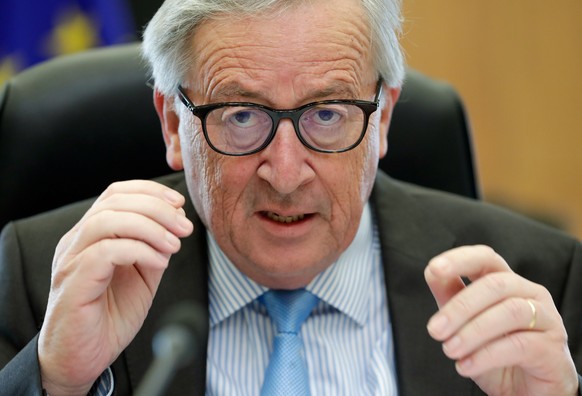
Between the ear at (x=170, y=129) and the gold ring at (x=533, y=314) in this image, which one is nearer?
the gold ring at (x=533, y=314)

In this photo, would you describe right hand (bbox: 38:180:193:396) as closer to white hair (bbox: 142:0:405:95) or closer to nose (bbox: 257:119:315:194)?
nose (bbox: 257:119:315:194)

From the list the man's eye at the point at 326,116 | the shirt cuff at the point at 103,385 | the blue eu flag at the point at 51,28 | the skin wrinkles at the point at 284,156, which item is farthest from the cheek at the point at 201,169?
the blue eu flag at the point at 51,28

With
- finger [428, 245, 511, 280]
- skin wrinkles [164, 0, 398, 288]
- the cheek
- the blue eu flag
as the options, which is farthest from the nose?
the blue eu flag

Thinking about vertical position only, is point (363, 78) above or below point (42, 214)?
above

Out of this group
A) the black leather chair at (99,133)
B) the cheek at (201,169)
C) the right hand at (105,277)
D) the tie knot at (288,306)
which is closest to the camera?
the right hand at (105,277)

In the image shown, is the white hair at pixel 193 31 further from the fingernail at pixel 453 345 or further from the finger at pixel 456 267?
the fingernail at pixel 453 345

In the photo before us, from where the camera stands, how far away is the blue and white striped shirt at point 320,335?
1.87m

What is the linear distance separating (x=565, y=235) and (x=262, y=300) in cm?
74

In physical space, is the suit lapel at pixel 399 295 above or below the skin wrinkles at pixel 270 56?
below

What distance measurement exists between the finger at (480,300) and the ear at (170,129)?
712 mm

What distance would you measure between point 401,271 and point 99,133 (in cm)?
78

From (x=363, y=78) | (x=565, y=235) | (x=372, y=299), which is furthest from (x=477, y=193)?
(x=363, y=78)

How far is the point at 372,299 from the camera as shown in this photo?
2.02 meters

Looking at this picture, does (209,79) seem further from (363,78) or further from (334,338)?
(334,338)
